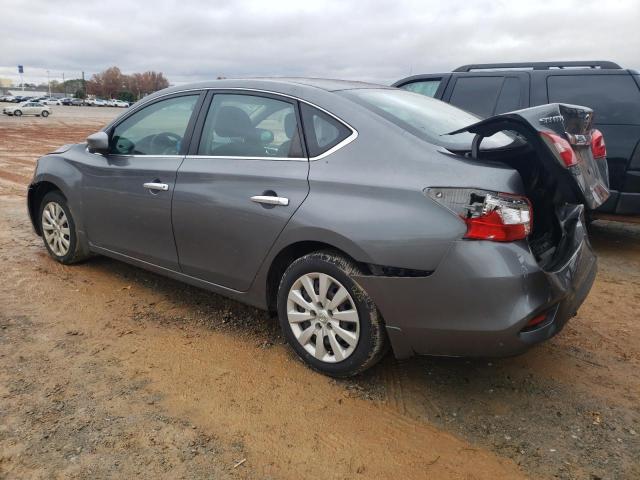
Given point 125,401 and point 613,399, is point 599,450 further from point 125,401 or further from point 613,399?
point 125,401

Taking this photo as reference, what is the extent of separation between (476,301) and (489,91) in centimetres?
461

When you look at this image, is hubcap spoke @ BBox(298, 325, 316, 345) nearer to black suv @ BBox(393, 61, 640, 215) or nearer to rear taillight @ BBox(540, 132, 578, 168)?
rear taillight @ BBox(540, 132, 578, 168)

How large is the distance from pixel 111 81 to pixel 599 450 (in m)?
129

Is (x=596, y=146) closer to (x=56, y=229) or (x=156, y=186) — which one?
(x=156, y=186)

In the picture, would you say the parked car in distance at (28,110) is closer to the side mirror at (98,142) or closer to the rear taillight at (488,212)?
the side mirror at (98,142)

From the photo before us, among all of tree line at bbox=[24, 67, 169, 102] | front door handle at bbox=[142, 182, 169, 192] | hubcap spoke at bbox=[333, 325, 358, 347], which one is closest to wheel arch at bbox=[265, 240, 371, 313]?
hubcap spoke at bbox=[333, 325, 358, 347]

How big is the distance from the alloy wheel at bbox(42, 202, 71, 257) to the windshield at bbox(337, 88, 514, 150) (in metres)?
2.91

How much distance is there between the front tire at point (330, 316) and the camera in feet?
9.14

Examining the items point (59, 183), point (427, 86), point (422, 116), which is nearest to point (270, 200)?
point (422, 116)

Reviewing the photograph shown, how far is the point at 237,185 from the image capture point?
3242 millimetres

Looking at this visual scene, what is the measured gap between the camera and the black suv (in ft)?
17.7

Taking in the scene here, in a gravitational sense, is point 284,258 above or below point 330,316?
above

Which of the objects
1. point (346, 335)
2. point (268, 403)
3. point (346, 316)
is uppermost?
point (346, 316)

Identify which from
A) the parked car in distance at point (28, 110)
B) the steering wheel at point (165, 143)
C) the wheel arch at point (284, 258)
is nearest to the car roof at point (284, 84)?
the steering wheel at point (165, 143)
